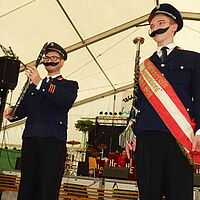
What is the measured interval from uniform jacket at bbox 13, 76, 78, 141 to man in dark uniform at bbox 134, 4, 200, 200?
56 cm

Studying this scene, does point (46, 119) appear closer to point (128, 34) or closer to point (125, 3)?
point (125, 3)

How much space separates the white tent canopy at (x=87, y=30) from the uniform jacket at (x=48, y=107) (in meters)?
3.98

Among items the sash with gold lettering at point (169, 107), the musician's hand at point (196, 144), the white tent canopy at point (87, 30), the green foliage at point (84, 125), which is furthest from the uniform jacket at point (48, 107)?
the green foliage at point (84, 125)

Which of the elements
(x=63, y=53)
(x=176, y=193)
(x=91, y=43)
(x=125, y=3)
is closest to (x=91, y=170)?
(x=91, y=43)

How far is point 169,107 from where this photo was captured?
64.8 inches

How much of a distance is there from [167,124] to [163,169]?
0.21 meters

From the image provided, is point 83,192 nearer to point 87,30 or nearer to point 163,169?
point 163,169

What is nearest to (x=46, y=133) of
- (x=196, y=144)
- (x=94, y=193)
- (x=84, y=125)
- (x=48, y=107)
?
(x=48, y=107)

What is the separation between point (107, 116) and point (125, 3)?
606 centimetres

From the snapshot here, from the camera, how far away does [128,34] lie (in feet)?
25.3

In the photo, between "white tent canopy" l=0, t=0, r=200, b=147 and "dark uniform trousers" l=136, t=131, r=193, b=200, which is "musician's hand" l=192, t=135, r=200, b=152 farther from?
"white tent canopy" l=0, t=0, r=200, b=147

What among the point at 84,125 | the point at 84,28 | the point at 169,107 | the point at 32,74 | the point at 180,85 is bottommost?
the point at 169,107

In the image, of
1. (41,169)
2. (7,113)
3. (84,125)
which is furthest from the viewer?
(84,125)

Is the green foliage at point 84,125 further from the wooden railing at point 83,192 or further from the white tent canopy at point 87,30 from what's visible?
the wooden railing at point 83,192
